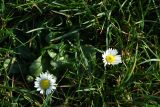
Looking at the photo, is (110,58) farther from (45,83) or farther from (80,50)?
(45,83)

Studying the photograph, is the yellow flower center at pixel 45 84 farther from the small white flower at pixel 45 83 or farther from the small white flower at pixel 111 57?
the small white flower at pixel 111 57

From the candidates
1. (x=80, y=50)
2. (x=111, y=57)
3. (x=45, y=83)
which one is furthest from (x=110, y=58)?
(x=45, y=83)

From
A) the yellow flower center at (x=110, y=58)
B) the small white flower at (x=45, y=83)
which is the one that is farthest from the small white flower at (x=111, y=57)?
the small white flower at (x=45, y=83)

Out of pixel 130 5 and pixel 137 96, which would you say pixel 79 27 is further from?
pixel 137 96

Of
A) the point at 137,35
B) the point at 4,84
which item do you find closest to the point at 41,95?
the point at 4,84

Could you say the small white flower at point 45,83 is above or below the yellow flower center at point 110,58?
below

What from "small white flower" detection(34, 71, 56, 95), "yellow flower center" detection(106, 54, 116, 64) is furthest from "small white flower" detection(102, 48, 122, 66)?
"small white flower" detection(34, 71, 56, 95)

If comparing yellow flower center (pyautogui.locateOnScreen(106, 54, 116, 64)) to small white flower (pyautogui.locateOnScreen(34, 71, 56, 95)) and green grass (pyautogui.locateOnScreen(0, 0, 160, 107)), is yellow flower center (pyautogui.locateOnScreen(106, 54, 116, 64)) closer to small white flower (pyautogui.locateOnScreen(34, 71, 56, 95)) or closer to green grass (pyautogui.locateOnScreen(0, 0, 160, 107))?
green grass (pyautogui.locateOnScreen(0, 0, 160, 107))
